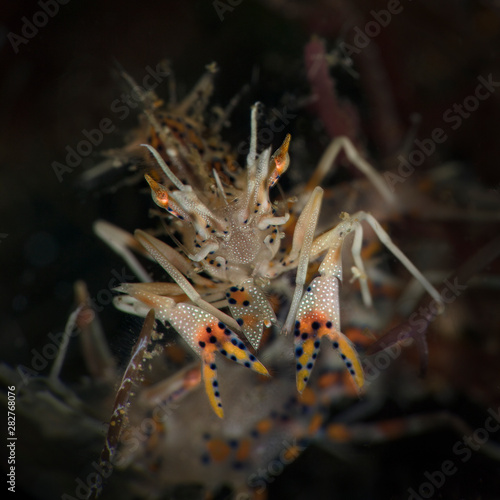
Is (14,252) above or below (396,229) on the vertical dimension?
above

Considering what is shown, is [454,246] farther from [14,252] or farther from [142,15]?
[14,252]

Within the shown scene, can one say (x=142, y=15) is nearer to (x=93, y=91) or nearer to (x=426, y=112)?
(x=93, y=91)

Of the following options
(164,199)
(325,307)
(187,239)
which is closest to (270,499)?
(325,307)

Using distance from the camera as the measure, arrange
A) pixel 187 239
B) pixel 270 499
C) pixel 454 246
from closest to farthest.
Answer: pixel 187 239
pixel 270 499
pixel 454 246

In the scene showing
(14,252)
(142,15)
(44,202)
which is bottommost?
(14,252)

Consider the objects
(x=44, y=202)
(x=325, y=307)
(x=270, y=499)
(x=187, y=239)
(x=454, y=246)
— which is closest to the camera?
(x=325, y=307)

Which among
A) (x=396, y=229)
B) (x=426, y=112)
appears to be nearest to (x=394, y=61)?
(x=426, y=112)

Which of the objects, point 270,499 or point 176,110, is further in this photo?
point 176,110
